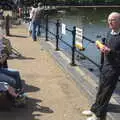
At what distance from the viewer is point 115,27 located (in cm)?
723

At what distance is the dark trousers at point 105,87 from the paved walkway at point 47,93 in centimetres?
63

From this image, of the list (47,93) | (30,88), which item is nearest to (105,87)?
(47,93)

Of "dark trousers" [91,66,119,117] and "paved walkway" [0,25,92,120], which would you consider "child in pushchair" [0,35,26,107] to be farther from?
"dark trousers" [91,66,119,117]

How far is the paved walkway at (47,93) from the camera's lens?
8312 mm

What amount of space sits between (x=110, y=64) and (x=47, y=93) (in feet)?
9.58

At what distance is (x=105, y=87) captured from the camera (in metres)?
7.47

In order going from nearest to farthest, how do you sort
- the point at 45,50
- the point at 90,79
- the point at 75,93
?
1. the point at 75,93
2. the point at 90,79
3. the point at 45,50

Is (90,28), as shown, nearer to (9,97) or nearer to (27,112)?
(27,112)

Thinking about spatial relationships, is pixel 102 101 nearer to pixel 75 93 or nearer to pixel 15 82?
pixel 15 82

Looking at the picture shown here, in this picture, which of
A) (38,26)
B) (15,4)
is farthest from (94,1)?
(38,26)

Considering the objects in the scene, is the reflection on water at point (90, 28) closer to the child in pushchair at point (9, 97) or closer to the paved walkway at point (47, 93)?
the paved walkway at point (47, 93)

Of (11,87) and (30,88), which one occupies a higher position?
(11,87)

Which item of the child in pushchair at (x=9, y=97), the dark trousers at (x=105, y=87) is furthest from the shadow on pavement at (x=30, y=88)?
the dark trousers at (x=105, y=87)

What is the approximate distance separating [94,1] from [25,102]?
110 metres
